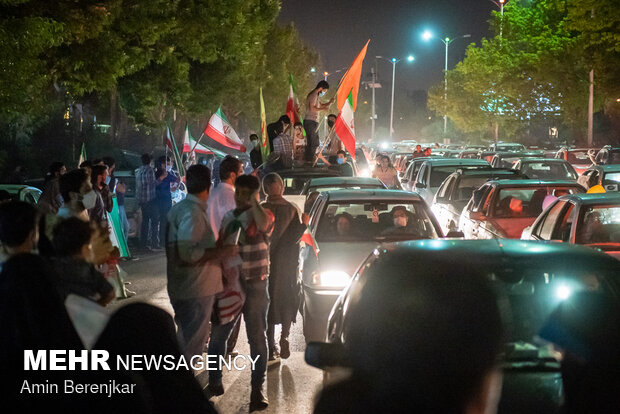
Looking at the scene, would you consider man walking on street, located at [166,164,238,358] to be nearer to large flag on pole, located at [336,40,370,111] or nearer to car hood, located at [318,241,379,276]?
car hood, located at [318,241,379,276]

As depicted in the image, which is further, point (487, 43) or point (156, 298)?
point (487, 43)

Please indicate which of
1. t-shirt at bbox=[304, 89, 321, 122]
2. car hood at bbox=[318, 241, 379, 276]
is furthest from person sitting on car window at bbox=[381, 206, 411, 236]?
t-shirt at bbox=[304, 89, 321, 122]

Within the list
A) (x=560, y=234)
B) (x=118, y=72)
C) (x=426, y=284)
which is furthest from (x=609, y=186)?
(x=426, y=284)

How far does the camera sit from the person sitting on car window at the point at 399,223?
9.59m

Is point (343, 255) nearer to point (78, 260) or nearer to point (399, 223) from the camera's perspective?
point (399, 223)

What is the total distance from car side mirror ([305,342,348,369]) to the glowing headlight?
1.08 meters

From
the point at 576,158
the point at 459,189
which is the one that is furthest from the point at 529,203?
the point at 576,158

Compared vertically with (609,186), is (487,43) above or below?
above

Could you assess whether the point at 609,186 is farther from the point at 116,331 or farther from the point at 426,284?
the point at 116,331

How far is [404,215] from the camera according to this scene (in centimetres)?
991

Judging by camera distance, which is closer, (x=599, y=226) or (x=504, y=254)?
(x=504, y=254)

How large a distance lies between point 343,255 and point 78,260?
14.9ft

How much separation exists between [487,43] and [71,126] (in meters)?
41.9

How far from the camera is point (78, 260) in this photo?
14.7ft
